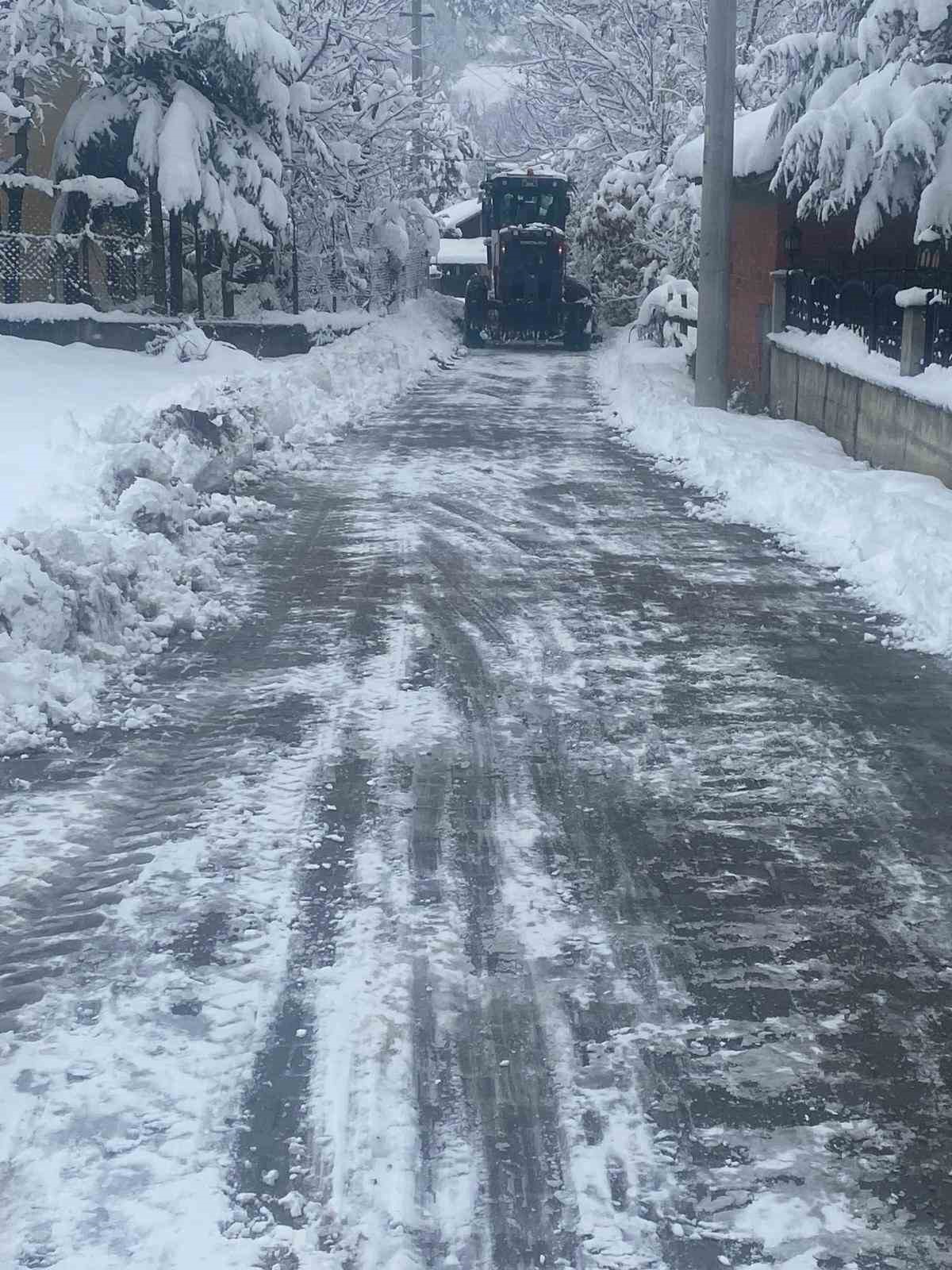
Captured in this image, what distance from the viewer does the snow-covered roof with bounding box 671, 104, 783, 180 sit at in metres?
18.1

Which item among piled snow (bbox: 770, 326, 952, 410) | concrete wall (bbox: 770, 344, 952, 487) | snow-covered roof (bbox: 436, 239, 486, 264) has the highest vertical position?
snow-covered roof (bbox: 436, 239, 486, 264)

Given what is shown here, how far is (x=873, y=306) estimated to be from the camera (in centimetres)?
1484

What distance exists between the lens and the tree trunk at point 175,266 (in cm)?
2536

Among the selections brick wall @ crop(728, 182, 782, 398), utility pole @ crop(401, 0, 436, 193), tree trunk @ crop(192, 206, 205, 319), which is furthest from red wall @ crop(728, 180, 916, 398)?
utility pole @ crop(401, 0, 436, 193)

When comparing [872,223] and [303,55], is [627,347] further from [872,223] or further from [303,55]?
[872,223]

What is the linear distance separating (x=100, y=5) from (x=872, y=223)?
49.5ft

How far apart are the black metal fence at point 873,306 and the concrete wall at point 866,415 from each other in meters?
0.43

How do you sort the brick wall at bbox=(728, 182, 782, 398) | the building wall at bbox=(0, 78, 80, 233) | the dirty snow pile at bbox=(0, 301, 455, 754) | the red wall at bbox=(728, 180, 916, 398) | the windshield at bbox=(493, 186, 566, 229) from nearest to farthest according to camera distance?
the dirty snow pile at bbox=(0, 301, 455, 754) → the red wall at bbox=(728, 180, 916, 398) → the brick wall at bbox=(728, 182, 782, 398) → the building wall at bbox=(0, 78, 80, 233) → the windshield at bbox=(493, 186, 566, 229)

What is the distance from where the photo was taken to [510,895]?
4.95 meters

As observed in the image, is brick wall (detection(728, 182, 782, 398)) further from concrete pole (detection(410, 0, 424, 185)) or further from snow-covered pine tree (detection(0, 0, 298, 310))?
concrete pole (detection(410, 0, 424, 185))

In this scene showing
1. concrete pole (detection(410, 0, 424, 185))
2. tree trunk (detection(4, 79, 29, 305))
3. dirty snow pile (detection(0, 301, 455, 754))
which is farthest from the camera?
concrete pole (detection(410, 0, 424, 185))

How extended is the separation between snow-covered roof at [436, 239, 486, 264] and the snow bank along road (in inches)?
2045

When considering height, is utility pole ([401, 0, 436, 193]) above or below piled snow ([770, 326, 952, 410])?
above

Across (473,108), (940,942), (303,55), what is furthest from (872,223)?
(473,108)
